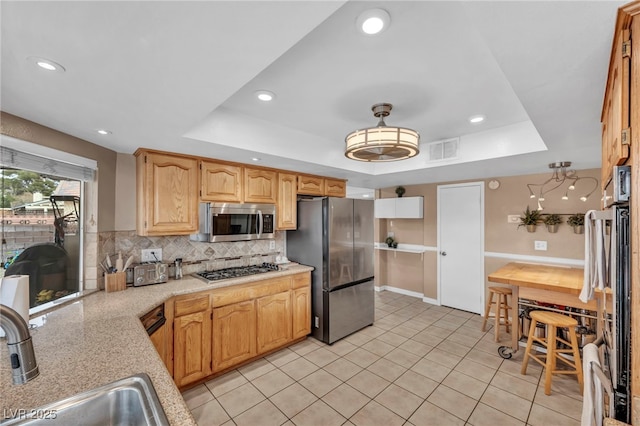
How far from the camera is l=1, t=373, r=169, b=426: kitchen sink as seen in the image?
3.14 ft

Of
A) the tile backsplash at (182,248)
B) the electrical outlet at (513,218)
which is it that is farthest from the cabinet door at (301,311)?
the electrical outlet at (513,218)

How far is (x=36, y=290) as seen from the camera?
1.98 meters

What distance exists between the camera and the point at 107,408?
3.44ft

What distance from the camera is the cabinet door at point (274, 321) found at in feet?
9.76

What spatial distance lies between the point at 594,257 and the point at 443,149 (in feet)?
6.70

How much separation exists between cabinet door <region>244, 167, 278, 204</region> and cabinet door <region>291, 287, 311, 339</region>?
3.77ft

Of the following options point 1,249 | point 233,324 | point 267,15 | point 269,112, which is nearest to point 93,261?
point 1,249

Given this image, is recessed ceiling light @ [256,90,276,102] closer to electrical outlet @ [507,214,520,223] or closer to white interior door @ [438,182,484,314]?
white interior door @ [438,182,484,314]

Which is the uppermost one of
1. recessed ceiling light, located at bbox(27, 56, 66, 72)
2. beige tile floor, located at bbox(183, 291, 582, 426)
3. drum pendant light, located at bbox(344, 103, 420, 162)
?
recessed ceiling light, located at bbox(27, 56, 66, 72)

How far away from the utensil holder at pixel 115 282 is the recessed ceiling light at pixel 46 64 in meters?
1.80

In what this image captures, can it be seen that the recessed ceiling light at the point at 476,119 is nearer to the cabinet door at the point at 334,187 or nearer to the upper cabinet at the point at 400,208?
the cabinet door at the point at 334,187

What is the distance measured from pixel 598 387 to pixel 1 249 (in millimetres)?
3182

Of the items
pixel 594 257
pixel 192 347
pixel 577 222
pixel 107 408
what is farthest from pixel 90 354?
pixel 577 222

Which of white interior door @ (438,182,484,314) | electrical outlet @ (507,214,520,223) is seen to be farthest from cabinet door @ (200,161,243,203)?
electrical outlet @ (507,214,520,223)
